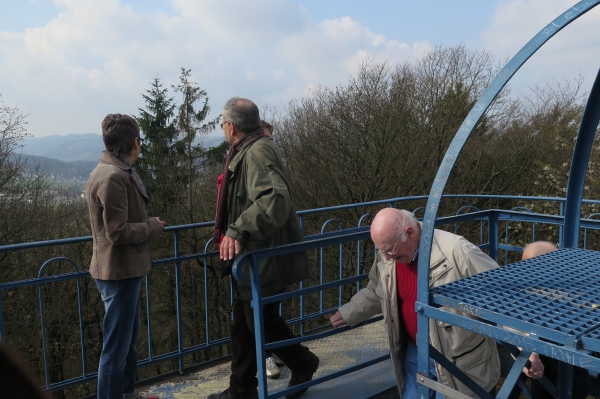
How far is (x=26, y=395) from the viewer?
0.43 m

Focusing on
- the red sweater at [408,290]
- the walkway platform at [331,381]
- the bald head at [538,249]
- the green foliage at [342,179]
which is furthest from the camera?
the green foliage at [342,179]

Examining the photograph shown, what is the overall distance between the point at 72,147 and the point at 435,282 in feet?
546

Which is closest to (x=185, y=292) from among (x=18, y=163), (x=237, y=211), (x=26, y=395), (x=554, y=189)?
(x=18, y=163)

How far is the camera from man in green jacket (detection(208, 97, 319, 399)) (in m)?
2.72

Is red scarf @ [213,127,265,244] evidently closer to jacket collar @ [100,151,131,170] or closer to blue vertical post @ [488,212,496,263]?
jacket collar @ [100,151,131,170]

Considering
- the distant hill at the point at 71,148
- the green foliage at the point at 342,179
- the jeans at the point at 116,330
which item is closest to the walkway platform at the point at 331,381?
the jeans at the point at 116,330

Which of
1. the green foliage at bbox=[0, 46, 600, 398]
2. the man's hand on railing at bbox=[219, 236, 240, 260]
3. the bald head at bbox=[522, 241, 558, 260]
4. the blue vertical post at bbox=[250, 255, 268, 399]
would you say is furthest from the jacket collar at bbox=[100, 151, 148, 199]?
the green foliage at bbox=[0, 46, 600, 398]

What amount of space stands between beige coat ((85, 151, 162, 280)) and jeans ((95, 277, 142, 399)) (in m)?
0.09

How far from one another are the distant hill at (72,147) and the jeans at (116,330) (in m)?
0.84

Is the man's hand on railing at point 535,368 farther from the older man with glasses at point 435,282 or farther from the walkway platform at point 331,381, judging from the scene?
A: the walkway platform at point 331,381

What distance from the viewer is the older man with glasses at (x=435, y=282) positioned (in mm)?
2400

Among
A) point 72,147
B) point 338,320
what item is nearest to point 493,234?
point 338,320

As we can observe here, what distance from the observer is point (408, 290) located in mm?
2566

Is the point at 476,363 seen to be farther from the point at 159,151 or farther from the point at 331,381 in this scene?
the point at 159,151
